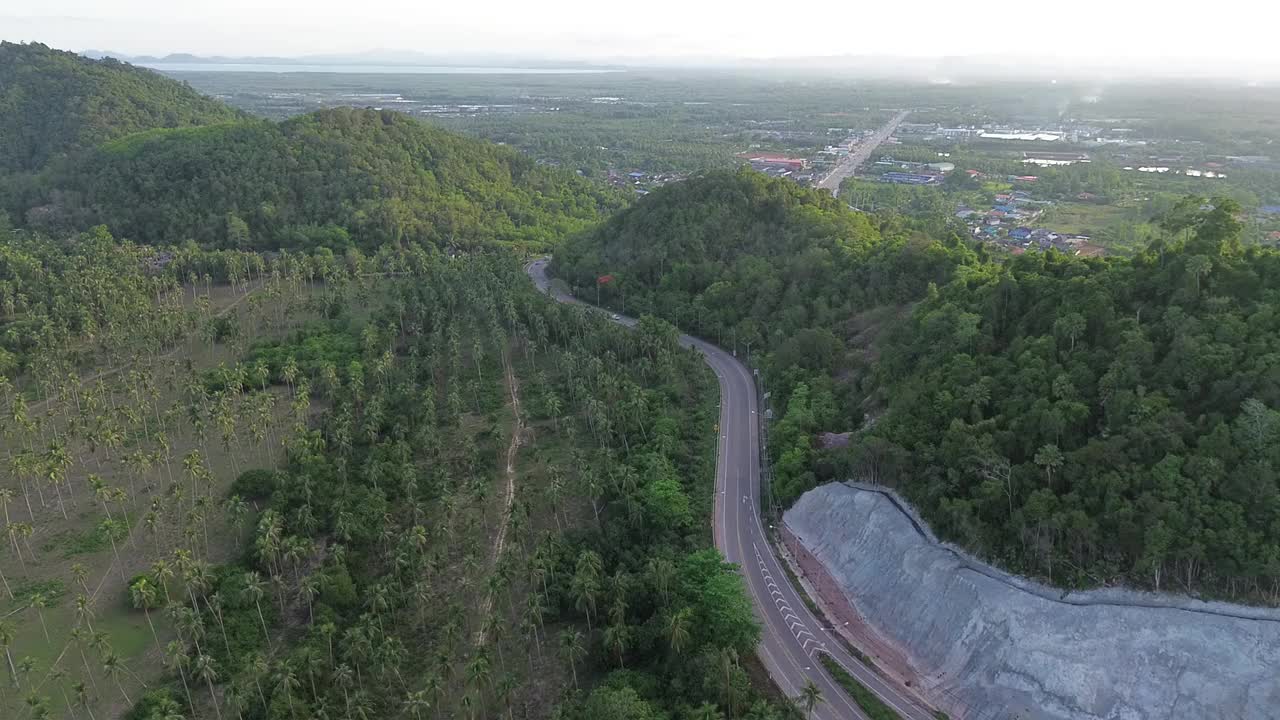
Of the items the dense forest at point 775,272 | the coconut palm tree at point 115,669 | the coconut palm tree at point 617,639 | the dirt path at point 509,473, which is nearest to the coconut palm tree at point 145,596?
the coconut palm tree at point 115,669

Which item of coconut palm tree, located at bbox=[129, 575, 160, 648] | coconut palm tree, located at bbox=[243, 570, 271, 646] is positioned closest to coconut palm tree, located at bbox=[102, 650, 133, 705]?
coconut palm tree, located at bbox=[129, 575, 160, 648]

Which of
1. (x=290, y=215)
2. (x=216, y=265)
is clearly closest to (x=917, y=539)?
(x=216, y=265)

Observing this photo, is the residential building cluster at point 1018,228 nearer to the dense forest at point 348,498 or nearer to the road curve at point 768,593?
the road curve at point 768,593

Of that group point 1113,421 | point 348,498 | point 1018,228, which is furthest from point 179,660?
point 1018,228

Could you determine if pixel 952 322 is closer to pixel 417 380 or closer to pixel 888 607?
pixel 888 607

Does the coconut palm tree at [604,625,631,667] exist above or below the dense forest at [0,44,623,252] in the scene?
below

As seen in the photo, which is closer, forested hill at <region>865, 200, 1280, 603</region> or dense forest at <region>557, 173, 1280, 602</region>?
forested hill at <region>865, 200, 1280, 603</region>

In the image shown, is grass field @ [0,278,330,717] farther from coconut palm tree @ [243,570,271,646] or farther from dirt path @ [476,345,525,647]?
dirt path @ [476,345,525,647]
